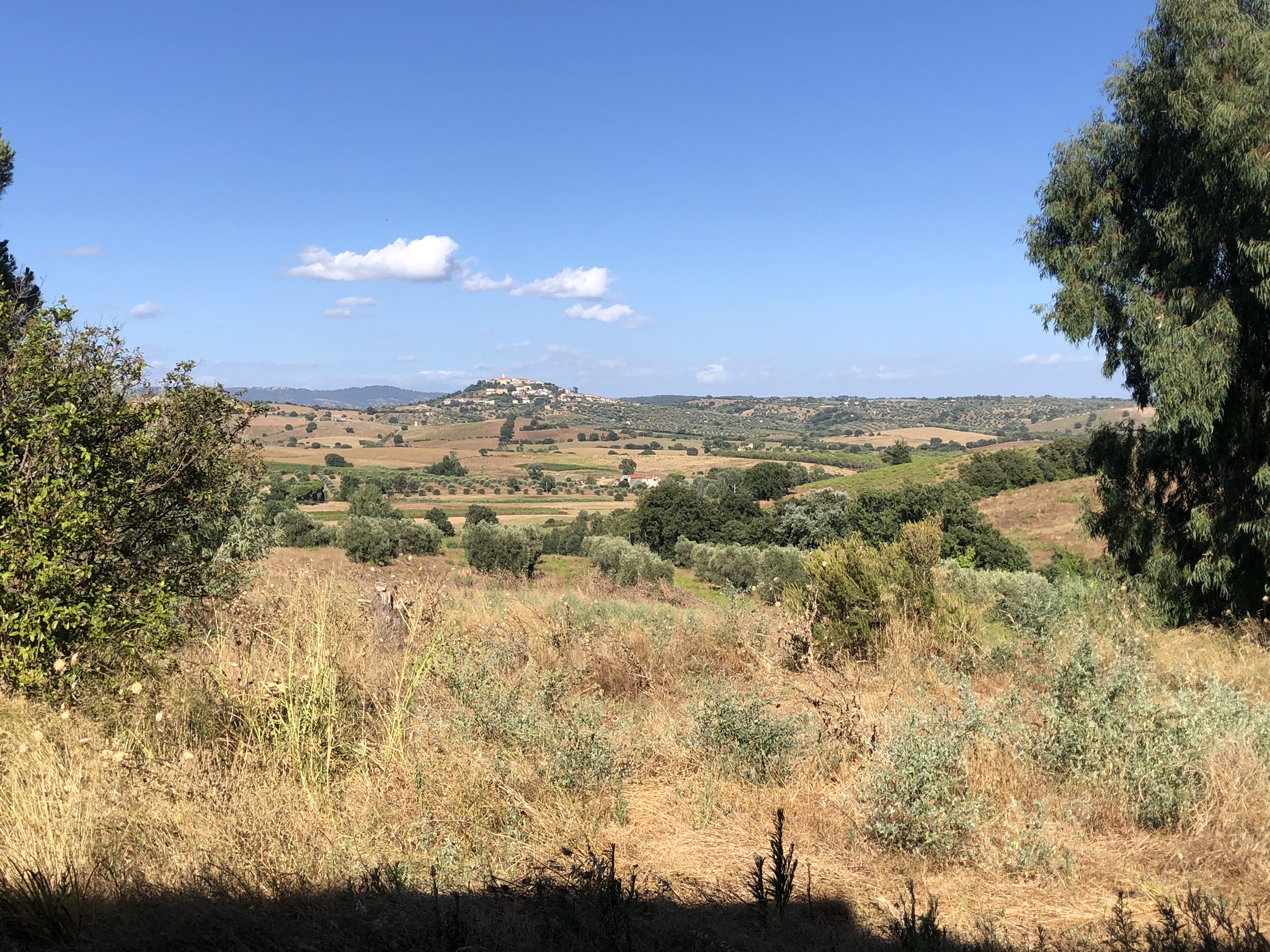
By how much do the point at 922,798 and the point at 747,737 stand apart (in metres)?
1.20

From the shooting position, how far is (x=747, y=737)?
478cm

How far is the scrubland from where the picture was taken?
3113 mm

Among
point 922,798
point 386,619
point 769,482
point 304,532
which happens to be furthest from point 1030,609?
point 769,482

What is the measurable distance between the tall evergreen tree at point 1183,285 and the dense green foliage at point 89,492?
11932 millimetres

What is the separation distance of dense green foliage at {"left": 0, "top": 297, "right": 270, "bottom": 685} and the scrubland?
33 centimetres

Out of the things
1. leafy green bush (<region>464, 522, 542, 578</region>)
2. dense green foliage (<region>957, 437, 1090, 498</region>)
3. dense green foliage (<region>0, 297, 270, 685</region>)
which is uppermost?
dense green foliage (<region>0, 297, 270, 685</region>)

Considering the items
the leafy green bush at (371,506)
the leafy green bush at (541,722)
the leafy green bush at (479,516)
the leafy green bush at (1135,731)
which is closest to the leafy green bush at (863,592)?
the leafy green bush at (1135,731)

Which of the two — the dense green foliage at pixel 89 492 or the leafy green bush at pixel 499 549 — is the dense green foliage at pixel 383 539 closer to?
the leafy green bush at pixel 499 549

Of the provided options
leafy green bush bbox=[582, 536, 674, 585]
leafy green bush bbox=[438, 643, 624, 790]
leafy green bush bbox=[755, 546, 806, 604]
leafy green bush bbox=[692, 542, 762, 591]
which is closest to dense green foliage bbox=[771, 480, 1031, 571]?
leafy green bush bbox=[755, 546, 806, 604]

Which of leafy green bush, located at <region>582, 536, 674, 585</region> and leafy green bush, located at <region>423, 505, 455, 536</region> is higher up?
leafy green bush, located at <region>423, 505, 455, 536</region>

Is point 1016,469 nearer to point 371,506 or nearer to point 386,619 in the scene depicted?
point 371,506

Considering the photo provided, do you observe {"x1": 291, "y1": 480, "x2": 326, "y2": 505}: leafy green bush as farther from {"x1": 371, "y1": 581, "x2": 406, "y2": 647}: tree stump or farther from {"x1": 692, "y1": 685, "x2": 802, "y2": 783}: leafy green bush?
{"x1": 692, "y1": 685, "x2": 802, "y2": 783}: leafy green bush

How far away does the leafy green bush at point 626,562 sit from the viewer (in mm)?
33906

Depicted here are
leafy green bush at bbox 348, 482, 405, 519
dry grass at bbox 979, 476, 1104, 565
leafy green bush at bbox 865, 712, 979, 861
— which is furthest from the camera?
leafy green bush at bbox 348, 482, 405, 519
